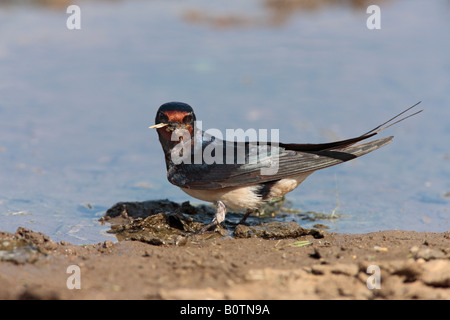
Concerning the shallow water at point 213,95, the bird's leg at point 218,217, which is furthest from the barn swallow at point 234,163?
the shallow water at point 213,95

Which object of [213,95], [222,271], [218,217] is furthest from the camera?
[213,95]

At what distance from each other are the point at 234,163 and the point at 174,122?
0.65m

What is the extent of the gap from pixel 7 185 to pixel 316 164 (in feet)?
10.7

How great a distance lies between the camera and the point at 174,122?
225 inches

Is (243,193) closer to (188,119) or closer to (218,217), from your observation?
(218,217)

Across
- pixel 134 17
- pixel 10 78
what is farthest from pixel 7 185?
pixel 134 17

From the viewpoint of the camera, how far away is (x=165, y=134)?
19.2ft

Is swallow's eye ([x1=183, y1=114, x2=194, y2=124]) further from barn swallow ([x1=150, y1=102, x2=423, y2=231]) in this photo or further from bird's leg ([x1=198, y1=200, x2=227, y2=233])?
bird's leg ([x1=198, y1=200, x2=227, y2=233])

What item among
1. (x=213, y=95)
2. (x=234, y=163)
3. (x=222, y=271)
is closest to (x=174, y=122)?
(x=234, y=163)

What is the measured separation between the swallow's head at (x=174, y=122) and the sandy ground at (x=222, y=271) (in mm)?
1253

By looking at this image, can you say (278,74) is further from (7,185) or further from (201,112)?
(7,185)

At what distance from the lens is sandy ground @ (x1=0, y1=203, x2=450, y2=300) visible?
12.6ft

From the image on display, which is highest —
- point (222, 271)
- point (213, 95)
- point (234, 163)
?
point (213, 95)

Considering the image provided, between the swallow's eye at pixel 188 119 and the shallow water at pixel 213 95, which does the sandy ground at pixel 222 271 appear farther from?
the swallow's eye at pixel 188 119
